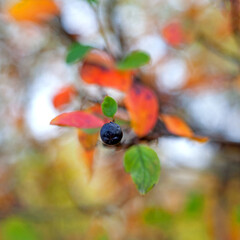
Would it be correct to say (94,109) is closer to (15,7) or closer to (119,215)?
(15,7)

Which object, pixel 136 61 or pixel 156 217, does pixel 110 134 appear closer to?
pixel 136 61

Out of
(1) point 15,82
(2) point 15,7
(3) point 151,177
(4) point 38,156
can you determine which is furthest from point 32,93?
(3) point 151,177

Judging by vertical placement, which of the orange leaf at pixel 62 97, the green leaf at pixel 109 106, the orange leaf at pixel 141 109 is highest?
the green leaf at pixel 109 106

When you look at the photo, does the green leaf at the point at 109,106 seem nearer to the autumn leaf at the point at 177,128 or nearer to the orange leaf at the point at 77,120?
the orange leaf at the point at 77,120

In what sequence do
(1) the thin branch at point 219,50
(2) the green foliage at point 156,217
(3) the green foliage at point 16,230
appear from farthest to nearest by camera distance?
(3) the green foliage at point 16,230
(2) the green foliage at point 156,217
(1) the thin branch at point 219,50

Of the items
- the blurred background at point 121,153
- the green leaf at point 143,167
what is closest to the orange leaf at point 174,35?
the blurred background at point 121,153

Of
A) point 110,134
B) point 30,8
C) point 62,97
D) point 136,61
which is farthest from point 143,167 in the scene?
point 30,8
